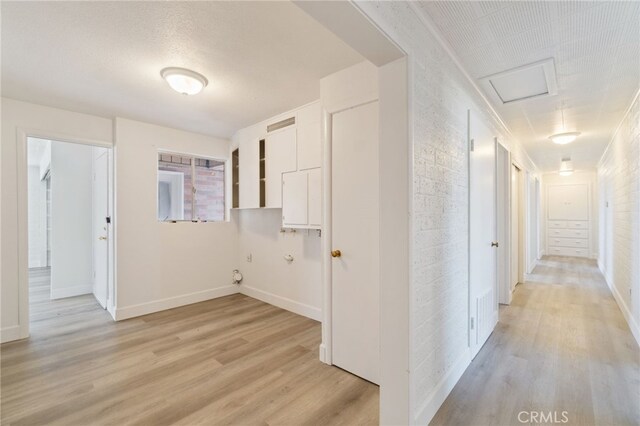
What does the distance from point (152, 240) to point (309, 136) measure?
2.56 m

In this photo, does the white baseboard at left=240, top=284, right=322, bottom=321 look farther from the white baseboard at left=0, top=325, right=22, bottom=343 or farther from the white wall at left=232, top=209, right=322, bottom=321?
the white baseboard at left=0, top=325, right=22, bottom=343

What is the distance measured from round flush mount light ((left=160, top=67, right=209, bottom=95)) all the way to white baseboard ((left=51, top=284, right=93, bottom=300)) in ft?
13.7

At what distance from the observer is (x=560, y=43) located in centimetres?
200

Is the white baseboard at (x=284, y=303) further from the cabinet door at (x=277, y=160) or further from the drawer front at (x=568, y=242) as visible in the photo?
the drawer front at (x=568, y=242)

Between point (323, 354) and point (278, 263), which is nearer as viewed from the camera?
point (323, 354)

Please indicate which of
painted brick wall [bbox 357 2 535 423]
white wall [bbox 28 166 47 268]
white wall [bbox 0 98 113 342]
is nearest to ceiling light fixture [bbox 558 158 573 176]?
painted brick wall [bbox 357 2 535 423]

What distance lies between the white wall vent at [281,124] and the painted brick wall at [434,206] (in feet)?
6.00

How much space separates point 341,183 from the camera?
7.89ft

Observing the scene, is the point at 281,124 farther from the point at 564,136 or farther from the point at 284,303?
the point at 564,136

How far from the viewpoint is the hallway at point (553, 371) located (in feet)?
6.15

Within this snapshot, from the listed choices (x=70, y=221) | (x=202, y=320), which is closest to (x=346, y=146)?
(x=202, y=320)

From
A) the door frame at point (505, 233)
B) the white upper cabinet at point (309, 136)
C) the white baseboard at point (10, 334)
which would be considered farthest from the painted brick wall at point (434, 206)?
the white baseboard at point (10, 334)

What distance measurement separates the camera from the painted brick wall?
162cm

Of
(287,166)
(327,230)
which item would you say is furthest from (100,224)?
(327,230)
